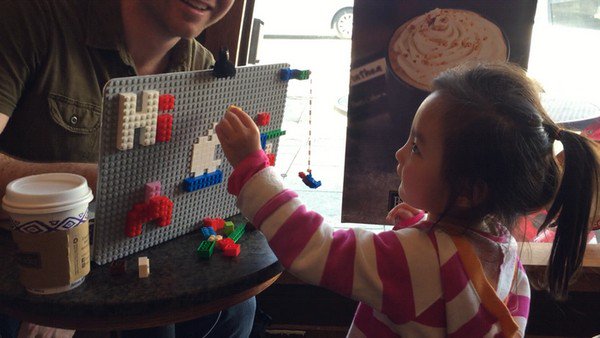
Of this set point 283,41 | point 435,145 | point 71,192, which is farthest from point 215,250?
point 283,41

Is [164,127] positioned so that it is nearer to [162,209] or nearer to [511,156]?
[162,209]

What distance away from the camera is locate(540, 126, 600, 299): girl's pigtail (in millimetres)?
933

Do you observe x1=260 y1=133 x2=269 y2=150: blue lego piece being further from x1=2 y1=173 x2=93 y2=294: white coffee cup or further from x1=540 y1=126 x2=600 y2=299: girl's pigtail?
x1=540 y1=126 x2=600 y2=299: girl's pigtail

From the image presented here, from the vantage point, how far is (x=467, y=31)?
4.84ft

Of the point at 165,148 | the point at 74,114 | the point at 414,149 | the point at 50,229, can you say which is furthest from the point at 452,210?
the point at 74,114

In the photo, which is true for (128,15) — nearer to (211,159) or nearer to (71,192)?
(211,159)

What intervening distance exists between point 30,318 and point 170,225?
0.28 metres

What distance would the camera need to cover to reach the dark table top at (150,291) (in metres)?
0.88

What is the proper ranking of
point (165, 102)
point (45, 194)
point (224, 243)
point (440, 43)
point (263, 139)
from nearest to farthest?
point (45, 194) → point (165, 102) → point (224, 243) → point (263, 139) → point (440, 43)

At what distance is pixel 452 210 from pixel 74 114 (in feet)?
2.38

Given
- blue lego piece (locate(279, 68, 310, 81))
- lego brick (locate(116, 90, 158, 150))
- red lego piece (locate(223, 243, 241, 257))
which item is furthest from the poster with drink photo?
lego brick (locate(116, 90, 158, 150))

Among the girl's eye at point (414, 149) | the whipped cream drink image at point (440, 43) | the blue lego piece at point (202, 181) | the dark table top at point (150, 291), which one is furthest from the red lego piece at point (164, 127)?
the whipped cream drink image at point (440, 43)

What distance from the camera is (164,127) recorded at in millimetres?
952

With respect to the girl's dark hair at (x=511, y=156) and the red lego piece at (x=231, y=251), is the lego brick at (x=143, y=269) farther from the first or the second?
the girl's dark hair at (x=511, y=156)
